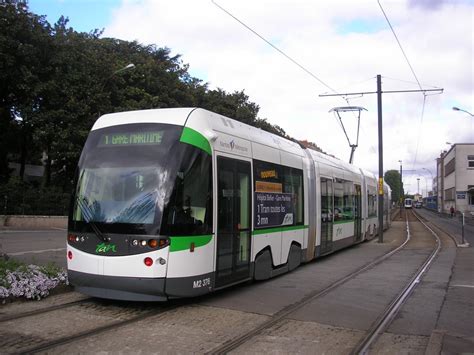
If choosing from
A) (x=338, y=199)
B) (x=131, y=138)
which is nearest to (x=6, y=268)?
(x=131, y=138)

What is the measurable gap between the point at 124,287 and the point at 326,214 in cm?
Answer: 878

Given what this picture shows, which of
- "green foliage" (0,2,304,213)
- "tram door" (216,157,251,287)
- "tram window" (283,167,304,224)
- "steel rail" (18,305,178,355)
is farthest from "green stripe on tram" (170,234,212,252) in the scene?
"green foliage" (0,2,304,213)

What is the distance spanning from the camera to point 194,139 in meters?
7.85

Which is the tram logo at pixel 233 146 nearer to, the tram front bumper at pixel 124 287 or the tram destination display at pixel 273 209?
the tram destination display at pixel 273 209

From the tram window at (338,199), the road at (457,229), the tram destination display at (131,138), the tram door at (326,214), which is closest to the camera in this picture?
the tram destination display at (131,138)

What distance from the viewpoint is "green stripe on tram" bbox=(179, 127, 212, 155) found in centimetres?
778

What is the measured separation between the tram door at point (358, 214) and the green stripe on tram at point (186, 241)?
12.8 m

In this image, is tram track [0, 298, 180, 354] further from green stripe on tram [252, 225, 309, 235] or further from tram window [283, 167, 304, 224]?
tram window [283, 167, 304, 224]

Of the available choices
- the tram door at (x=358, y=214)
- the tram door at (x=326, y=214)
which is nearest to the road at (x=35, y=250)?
the tram door at (x=326, y=214)

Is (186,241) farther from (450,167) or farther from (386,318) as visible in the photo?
(450,167)

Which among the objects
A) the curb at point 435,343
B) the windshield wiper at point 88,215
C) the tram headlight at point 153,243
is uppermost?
the windshield wiper at point 88,215

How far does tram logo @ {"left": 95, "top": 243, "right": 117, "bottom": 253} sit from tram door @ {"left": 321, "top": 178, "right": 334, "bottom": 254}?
8.24 metres

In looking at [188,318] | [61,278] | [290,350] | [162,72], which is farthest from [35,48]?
[290,350]

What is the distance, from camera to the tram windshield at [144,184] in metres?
7.41
